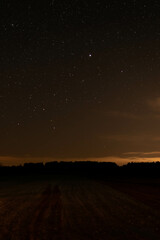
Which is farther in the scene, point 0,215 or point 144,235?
point 0,215

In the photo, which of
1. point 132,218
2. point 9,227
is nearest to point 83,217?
point 132,218

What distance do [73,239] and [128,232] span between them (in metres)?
2.18

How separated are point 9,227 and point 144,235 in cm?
489

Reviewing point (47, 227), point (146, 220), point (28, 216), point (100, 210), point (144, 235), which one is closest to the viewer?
point (144, 235)

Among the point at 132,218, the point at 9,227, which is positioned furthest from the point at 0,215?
the point at 132,218

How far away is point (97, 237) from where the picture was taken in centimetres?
1049

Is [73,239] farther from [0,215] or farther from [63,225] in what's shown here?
[0,215]

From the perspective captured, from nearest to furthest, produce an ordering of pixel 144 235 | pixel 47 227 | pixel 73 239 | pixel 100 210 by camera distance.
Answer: pixel 73 239 → pixel 144 235 → pixel 47 227 → pixel 100 210

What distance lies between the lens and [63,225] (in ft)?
41.2

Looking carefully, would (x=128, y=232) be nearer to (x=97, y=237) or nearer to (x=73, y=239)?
(x=97, y=237)

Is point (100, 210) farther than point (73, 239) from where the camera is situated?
Yes

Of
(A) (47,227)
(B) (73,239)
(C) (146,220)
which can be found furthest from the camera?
(C) (146,220)

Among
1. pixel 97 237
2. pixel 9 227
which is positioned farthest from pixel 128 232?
pixel 9 227

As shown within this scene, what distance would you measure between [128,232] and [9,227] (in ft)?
14.2
